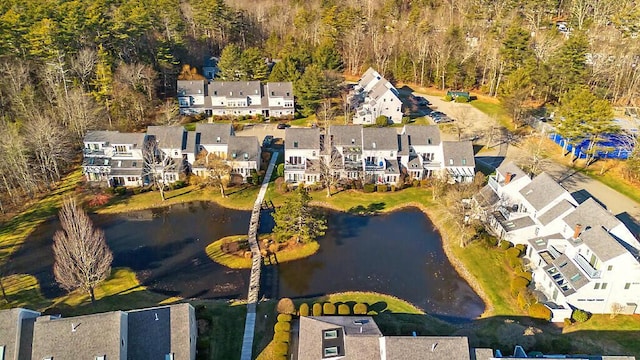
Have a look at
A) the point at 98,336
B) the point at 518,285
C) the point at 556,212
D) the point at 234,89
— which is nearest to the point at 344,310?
the point at 518,285

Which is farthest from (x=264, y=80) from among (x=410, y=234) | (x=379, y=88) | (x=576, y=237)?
(x=576, y=237)

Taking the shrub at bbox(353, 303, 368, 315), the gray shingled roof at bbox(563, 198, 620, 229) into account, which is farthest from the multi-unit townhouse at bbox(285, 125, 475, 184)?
the shrub at bbox(353, 303, 368, 315)

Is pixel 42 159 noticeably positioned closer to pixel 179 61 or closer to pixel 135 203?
pixel 135 203

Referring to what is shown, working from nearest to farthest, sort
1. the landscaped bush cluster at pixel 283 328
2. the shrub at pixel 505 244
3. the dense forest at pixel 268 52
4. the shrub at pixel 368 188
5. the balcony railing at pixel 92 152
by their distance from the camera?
1. the landscaped bush cluster at pixel 283 328
2. the shrub at pixel 505 244
3. the shrub at pixel 368 188
4. the balcony railing at pixel 92 152
5. the dense forest at pixel 268 52

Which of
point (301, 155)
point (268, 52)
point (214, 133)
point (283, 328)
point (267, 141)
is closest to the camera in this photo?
point (283, 328)

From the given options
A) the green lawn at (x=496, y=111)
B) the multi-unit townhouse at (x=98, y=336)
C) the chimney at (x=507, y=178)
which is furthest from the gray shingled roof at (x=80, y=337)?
the green lawn at (x=496, y=111)

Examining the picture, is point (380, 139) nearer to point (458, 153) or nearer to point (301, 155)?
point (458, 153)

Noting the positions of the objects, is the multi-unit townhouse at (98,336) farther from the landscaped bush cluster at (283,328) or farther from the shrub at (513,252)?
the shrub at (513,252)
